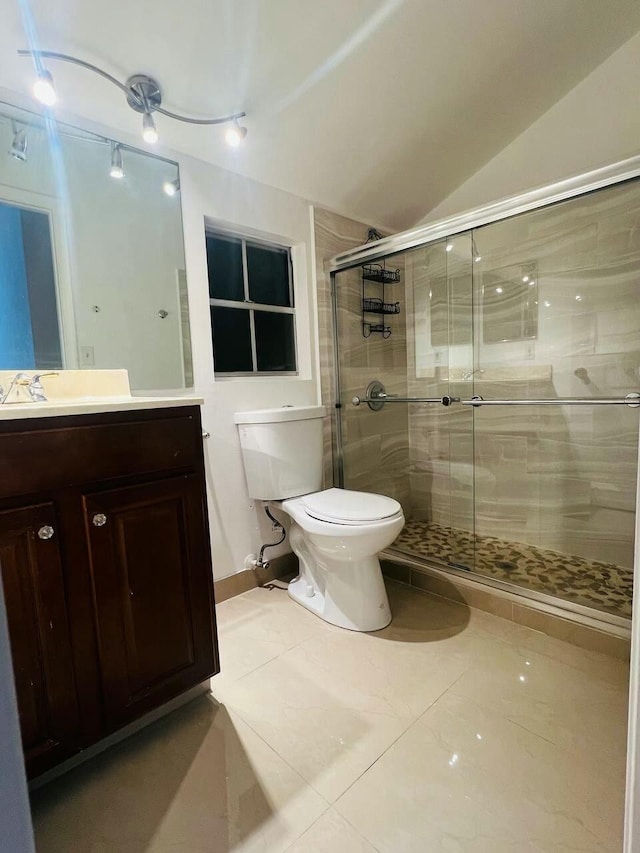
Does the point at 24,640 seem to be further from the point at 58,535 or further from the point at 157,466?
the point at 157,466

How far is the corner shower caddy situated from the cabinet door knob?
1845 mm

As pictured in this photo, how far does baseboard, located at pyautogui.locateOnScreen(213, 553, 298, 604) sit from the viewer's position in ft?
6.16

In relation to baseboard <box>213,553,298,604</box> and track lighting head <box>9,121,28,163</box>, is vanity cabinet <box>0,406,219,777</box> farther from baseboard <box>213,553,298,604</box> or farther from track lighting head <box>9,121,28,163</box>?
track lighting head <box>9,121,28,163</box>

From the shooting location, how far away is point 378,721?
1197mm

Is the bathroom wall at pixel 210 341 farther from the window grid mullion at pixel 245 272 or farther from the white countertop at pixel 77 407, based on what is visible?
the white countertop at pixel 77 407

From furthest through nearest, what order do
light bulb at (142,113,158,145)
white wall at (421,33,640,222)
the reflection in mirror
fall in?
1. the reflection in mirror
2. white wall at (421,33,640,222)
3. light bulb at (142,113,158,145)

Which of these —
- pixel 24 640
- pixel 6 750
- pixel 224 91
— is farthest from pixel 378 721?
pixel 224 91

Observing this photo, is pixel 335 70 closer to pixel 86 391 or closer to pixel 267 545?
pixel 86 391

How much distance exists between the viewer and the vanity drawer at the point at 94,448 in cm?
88

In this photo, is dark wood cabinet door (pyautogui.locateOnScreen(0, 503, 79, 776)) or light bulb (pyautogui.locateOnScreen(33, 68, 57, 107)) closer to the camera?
dark wood cabinet door (pyautogui.locateOnScreen(0, 503, 79, 776))

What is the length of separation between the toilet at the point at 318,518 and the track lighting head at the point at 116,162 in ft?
3.23

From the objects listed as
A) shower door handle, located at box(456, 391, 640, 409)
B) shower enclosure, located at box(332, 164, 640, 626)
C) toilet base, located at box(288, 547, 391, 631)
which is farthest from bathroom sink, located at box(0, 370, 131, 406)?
shower door handle, located at box(456, 391, 640, 409)

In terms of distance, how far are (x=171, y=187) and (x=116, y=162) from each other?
20 cm

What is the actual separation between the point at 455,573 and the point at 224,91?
2.05 metres
